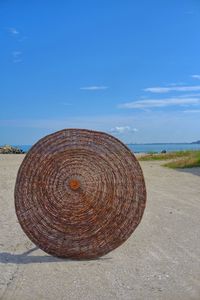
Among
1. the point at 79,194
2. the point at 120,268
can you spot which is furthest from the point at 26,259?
the point at 120,268

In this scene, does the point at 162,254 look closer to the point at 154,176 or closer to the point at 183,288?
the point at 183,288

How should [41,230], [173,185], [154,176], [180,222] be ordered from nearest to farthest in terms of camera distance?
1. [41,230]
2. [180,222]
3. [173,185]
4. [154,176]

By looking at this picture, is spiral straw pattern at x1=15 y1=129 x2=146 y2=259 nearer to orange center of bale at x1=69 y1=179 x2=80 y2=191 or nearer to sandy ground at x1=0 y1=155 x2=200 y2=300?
orange center of bale at x1=69 y1=179 x2=80 y2=191

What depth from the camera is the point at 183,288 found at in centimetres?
500

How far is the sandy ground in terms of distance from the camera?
4898 millimetres

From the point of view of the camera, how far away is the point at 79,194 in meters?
6.12

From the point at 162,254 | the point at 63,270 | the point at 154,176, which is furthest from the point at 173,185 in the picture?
the point at 63,270

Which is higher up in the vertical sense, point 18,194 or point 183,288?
point 18,194

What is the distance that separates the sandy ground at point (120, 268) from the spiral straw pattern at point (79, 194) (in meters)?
0.26

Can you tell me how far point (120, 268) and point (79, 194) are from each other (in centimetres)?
102

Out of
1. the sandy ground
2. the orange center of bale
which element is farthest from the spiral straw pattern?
the sandy ground

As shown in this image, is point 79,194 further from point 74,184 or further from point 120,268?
point 120,268

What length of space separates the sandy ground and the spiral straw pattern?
10.2 inches

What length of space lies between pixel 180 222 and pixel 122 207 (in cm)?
264
